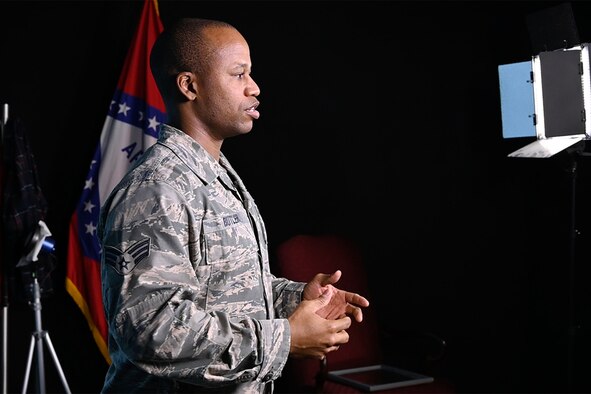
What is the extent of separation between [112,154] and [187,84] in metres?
1.80

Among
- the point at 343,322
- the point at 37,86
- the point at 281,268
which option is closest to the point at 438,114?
the point at 281,268

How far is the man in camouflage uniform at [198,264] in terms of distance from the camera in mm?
1462

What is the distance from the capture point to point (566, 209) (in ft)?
13.5

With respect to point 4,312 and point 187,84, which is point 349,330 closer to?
point 4,312

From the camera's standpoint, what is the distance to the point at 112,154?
3.50 meters

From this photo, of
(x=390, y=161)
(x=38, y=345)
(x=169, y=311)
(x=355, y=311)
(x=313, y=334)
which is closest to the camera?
(x=169, y=311)

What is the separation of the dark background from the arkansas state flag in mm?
170

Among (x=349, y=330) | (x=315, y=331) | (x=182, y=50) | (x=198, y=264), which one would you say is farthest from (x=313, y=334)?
(x=349, y=330)

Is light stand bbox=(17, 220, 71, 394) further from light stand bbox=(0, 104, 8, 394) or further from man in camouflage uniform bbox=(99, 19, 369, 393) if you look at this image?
man in camouflage uniform bbox=(99, 19, 369, 393)

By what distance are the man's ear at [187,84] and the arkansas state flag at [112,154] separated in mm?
1748

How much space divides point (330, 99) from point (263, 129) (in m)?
0.43

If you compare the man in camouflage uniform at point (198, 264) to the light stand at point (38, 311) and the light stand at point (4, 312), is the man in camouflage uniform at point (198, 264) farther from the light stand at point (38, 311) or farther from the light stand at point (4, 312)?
the light stand at point (4, 312)

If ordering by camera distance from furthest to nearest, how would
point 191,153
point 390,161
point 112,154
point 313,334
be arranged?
point 390,161 → point 112,154 → point 191,153 → point 313,334

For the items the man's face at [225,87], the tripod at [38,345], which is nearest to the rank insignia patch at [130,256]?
the man's face at [225,87]
